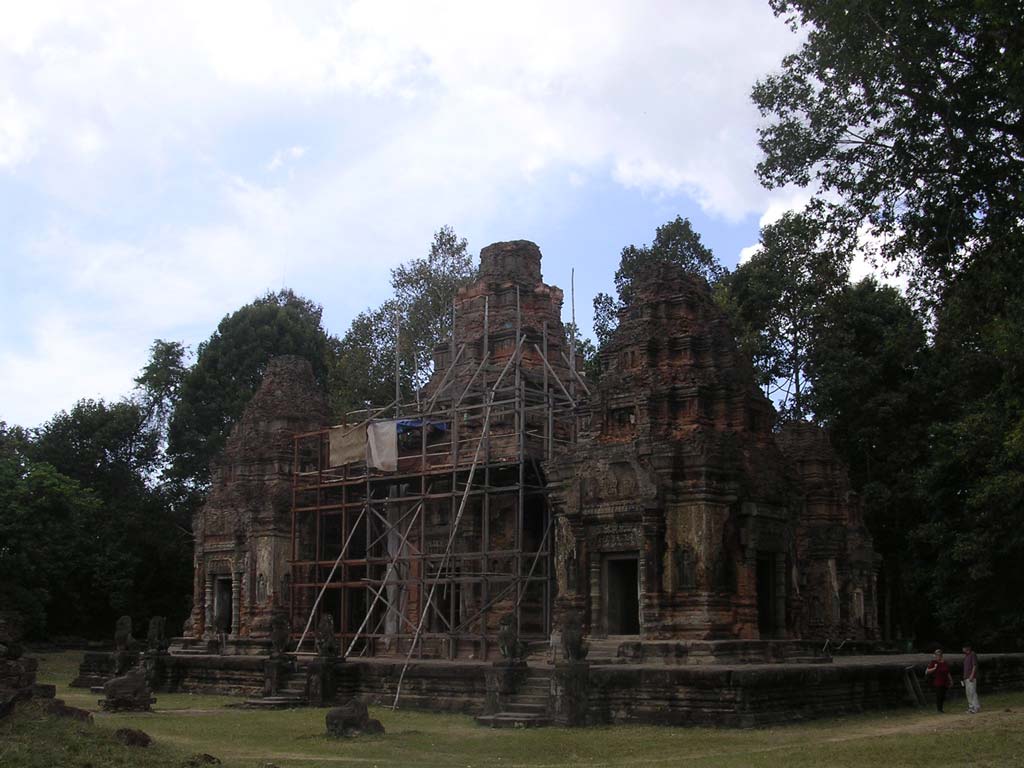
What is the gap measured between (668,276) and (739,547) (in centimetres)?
535

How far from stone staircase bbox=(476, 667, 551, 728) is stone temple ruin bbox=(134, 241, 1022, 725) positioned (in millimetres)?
45

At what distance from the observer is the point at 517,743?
14828mm

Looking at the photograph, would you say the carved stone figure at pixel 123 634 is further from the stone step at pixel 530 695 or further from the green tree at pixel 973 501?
the green tree at pixel 973 501

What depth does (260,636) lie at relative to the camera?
27.2 m

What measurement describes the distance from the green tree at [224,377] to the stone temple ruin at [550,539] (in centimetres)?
1199

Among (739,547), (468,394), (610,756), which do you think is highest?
(468,394)

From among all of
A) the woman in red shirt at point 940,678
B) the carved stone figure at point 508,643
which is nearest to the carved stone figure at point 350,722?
the carved stone figure at point 508,643

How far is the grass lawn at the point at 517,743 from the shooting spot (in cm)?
1067

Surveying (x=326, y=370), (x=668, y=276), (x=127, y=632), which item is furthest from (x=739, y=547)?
(x=326, y=370)

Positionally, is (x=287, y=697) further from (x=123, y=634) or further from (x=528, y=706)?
(x=123, y=634)

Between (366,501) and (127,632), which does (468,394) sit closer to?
(366,501)

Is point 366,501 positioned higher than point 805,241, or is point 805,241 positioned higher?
point 805,241

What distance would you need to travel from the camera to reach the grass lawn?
10.7 metres

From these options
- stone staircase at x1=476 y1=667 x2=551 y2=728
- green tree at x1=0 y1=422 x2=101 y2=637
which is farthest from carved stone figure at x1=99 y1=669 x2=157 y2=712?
green tree at x1=0 y1=422 x2=101 y2=637
